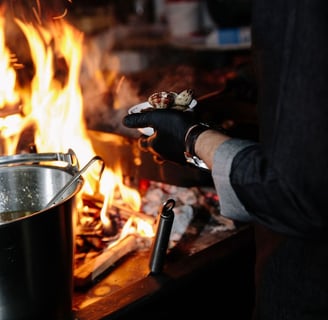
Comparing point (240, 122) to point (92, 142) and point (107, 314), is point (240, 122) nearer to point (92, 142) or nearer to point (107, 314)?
point (92, 142)

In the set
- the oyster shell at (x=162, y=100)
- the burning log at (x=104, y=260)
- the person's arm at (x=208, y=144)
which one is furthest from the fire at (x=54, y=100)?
the person's arm at (x=208, y=144)

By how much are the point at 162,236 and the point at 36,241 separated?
538 millimetres

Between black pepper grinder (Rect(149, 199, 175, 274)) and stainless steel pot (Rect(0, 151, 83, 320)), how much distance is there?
35 cm

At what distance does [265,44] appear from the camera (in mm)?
1334

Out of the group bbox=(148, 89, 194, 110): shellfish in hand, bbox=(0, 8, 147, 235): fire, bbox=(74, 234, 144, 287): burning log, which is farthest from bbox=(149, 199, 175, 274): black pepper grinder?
bbox=(0, 8, 147, 235): fire

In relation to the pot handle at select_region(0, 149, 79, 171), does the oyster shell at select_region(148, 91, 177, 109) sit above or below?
above

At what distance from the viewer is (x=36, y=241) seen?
1.50 metres

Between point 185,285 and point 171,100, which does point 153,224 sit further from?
point 171,100

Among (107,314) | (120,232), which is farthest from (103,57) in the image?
(107,314)

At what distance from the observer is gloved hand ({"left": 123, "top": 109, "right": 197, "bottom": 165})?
1.69 metres

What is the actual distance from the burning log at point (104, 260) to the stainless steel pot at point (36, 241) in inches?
10.6

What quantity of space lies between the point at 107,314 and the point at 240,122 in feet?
4.80

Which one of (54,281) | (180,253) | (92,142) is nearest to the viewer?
(54,281)

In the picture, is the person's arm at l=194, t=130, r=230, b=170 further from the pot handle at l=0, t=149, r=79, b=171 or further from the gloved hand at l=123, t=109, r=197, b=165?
the pot handle at l=0, t=149, r=79, b=171
